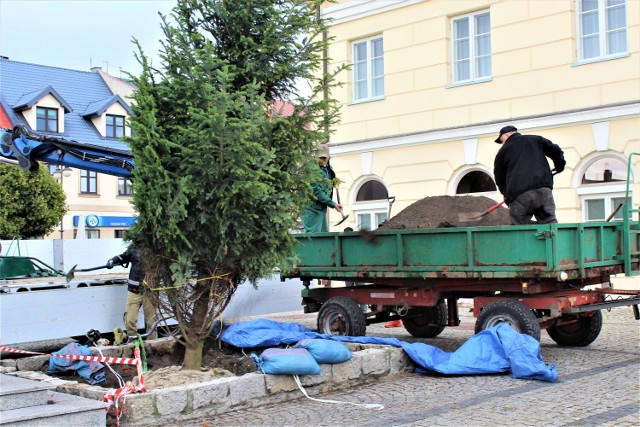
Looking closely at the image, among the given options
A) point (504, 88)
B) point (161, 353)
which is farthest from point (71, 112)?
point (161, 353)

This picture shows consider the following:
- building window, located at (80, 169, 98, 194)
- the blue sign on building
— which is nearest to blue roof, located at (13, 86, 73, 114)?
building window, located at (80, 169, 98, 194)

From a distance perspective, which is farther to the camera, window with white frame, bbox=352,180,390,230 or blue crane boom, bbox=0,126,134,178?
window with white frame, bbox=352,180,390,230

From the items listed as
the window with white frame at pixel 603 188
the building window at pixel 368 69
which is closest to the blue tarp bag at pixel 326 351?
the window with white frame at pixel 603 188

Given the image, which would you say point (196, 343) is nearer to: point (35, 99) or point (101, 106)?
point (35, 99)

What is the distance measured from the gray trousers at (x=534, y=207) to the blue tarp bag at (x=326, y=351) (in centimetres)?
279

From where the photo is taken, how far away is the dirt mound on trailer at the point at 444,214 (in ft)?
31.8

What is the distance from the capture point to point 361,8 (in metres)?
18.7

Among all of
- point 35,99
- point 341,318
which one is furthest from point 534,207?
point 35,99

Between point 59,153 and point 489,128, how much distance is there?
9.02m

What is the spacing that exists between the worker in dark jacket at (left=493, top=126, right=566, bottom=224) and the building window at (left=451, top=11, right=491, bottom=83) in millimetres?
7831

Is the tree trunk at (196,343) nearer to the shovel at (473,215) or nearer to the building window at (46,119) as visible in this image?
the shovel at (473,215)

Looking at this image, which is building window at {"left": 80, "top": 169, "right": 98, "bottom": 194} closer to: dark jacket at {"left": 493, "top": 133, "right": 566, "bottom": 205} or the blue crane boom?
the blue crane boom

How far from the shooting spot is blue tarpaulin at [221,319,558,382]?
7.69 metres

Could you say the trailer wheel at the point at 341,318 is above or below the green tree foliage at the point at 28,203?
below
